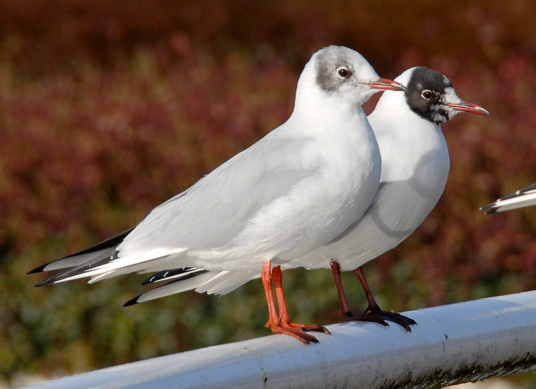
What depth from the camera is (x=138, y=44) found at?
10.1 m

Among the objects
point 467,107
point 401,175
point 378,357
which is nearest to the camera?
point 378,357

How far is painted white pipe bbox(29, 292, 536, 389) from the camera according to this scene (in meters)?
1.76

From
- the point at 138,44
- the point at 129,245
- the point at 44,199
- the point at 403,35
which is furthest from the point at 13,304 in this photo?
the point at 403,35

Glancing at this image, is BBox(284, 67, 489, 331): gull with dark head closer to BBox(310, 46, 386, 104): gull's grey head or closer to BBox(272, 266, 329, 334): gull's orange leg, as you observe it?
BBox(272, 266, 329, 334): gull's orange leg

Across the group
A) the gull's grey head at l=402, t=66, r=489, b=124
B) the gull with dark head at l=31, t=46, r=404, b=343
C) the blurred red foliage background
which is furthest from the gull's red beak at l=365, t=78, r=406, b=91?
the blurred red foliage background

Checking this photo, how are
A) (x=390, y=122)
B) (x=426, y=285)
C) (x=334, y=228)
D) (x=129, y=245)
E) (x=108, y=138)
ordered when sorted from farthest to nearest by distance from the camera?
(x=108, y=138) → (x=426, y=285) → (x=390, y=122) → (x=129, y=245) → (x=334, y=228)

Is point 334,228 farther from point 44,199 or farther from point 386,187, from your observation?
point 44,199

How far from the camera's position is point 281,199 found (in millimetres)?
2666

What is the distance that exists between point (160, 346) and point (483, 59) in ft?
17.1

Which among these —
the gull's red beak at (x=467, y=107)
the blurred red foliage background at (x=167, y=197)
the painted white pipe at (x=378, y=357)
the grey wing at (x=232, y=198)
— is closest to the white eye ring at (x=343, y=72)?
the grey wing at (x=232, y=198)

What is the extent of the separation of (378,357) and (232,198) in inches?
32.2

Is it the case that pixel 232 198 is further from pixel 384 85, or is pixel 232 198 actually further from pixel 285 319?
pixel 384 85

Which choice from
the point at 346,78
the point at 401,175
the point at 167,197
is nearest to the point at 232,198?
the point at 346,78

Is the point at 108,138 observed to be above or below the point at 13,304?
above
